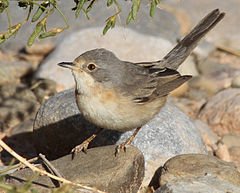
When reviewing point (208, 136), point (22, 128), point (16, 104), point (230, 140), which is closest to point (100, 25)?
point (16, 104)

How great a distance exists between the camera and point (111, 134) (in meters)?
6.07

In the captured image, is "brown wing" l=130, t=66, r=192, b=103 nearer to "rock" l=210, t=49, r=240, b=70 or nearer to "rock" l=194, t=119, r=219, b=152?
"rock" l=194, t=119, r=219, b=152

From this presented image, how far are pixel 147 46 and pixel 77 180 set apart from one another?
5.20 meters

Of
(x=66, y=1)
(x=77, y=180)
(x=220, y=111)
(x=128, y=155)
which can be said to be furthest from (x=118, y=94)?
(x=220, y=111)

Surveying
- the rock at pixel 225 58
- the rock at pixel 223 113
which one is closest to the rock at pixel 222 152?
the rock at pixel 223 113

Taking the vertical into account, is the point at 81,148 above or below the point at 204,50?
above

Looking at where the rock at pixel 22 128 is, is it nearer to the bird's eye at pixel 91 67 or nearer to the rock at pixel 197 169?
the bird's eye at pixel 91 67

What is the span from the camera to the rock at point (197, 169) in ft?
16.4

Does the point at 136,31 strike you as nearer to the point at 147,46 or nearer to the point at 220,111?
the point at 147,46

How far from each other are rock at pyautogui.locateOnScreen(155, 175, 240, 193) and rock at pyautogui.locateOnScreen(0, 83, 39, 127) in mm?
3725

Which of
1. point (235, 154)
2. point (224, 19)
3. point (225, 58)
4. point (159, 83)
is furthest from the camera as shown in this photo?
point (224, 19)

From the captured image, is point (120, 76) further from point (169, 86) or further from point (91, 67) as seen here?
point (169, 86)

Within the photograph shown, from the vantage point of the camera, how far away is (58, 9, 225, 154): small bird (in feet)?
16.2

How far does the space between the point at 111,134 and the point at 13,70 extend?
359cm
